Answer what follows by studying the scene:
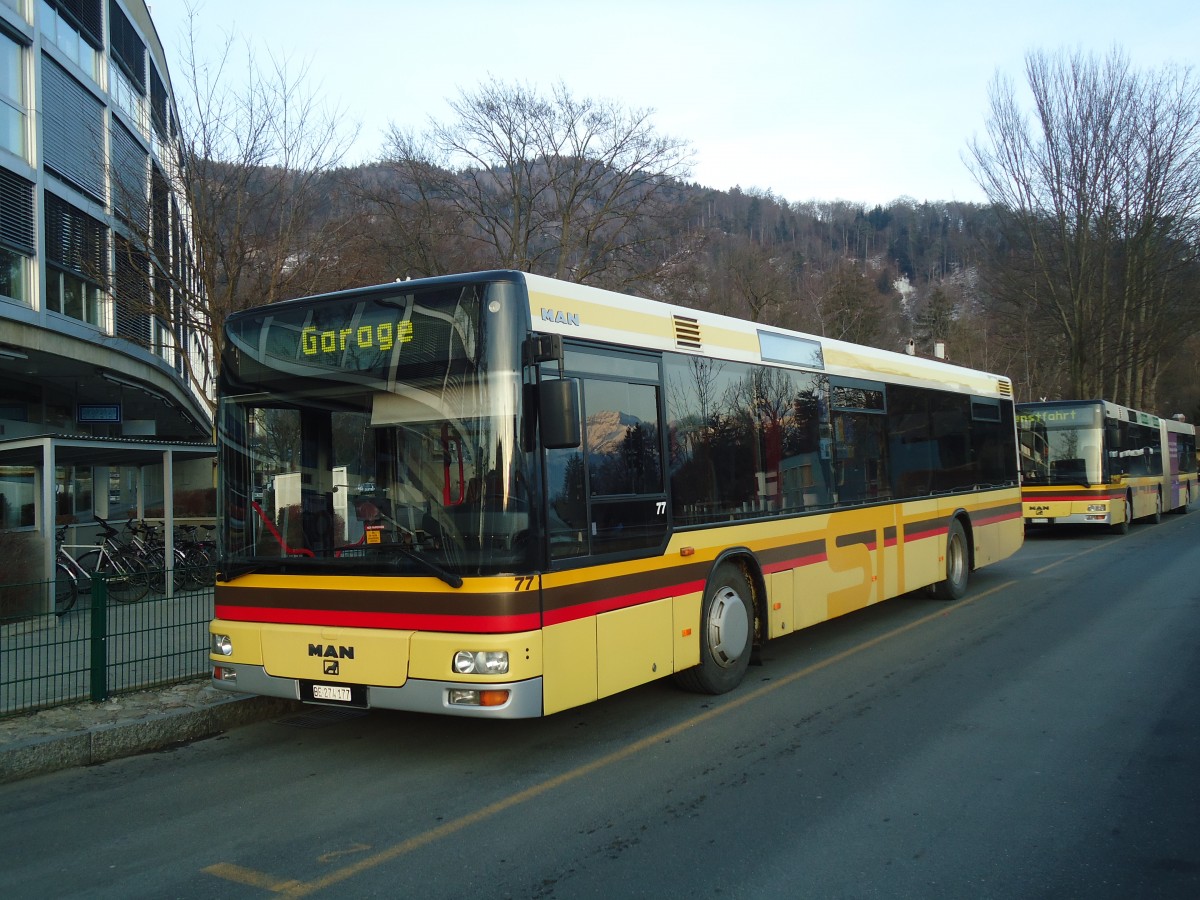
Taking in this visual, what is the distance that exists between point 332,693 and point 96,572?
3.87 m

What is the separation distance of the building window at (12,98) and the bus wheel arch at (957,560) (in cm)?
1732

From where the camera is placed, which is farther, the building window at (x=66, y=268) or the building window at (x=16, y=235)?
the building window at (x=66, y=268)

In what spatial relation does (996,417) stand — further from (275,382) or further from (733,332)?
(275,382)

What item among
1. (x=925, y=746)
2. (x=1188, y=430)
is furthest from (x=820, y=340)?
(x=1188, y=430)

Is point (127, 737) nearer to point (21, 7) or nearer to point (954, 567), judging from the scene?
point (954, 567)

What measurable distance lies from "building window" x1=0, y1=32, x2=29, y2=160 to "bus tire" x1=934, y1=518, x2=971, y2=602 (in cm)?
1733

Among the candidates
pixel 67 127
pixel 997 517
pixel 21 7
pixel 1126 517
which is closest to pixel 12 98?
pixel 21 7

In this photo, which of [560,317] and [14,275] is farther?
[14,275]

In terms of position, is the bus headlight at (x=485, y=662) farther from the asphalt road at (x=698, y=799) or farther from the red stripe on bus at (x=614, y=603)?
the asphalt road at (x=698, y=799)

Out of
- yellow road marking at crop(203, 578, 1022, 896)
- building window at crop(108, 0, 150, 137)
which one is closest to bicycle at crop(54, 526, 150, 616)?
yellow road marking at crop(203, 578, 1022, 896)

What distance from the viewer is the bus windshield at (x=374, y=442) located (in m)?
5.69

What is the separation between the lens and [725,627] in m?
7.67

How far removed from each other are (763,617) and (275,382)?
4.38 metres

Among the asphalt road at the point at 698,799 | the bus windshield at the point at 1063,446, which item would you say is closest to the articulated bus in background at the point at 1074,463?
the bus windshield at the point at 1063,446
